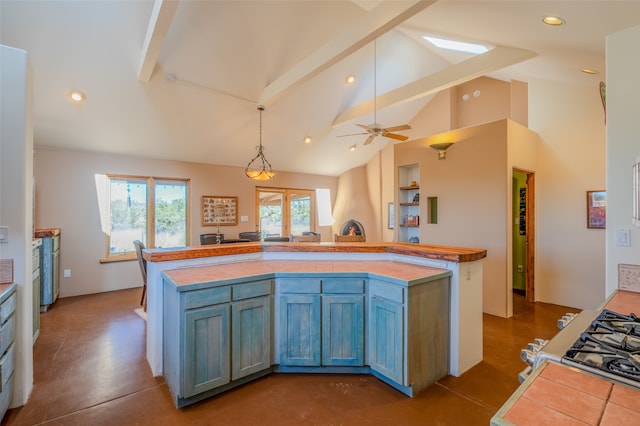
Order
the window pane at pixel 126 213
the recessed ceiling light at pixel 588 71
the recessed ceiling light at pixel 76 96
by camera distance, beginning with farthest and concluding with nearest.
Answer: the window pane at pixel 126 213, the recessed ceiling light at pixel 76 96, the recessed ceiling light at pixel 588 71

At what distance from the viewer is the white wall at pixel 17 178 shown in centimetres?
208

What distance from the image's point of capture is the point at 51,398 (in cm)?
222

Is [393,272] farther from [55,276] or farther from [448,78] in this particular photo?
[55,276]

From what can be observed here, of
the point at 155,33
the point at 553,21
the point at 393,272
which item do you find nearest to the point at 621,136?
the point at 553,21

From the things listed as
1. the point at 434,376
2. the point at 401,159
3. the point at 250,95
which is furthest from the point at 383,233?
the point at 434,376

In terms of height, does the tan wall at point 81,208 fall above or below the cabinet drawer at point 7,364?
above

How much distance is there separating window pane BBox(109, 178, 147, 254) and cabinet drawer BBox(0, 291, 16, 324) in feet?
11.4

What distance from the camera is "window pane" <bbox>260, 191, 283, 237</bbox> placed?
Result: 7.08 metres

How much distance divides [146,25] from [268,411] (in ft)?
12.9

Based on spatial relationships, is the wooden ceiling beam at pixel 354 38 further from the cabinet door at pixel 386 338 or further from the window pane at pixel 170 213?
the window pane at pixel 170 213

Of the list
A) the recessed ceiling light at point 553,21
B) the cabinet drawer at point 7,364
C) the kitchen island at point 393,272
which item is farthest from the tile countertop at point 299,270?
the recessed ceiling light at point 553,21

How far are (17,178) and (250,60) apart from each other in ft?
9.86

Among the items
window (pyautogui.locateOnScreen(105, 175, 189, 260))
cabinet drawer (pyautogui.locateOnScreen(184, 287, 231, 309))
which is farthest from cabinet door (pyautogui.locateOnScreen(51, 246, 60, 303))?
cabinet drawer (pyautogui.locateOnScreen(184, 287, 231, 309))

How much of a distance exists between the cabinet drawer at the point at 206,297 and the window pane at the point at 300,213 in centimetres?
536
